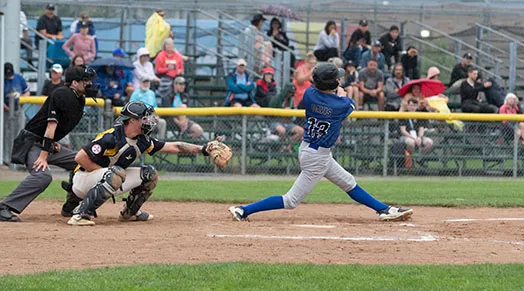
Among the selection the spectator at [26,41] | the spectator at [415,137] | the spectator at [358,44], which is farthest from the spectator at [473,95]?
the spectator at [26,41]

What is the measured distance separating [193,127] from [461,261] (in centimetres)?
1023

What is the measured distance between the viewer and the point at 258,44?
2164cm

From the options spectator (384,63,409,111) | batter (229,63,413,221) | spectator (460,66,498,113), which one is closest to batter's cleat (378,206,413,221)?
batter (229,63,413,221)

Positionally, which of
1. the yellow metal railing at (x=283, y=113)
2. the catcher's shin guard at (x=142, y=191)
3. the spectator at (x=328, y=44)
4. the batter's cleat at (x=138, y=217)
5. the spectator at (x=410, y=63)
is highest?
the spectator at (x=328, y=44)

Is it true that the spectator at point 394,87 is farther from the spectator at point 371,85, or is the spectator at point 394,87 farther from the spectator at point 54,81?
the spectator at point 54,81

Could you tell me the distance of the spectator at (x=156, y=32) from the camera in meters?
20.7

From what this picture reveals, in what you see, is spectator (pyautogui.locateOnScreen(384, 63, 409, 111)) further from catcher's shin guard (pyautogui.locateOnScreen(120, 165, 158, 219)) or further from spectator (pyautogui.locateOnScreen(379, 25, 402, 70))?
catcher's shin guard (pyautogui.locateOnScreen(120, 165, 158, 219))

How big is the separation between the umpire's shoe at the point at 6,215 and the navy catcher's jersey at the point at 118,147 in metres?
1.08

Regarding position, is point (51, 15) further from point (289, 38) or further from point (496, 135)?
point (496, 135)

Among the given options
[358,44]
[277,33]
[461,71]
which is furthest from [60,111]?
[461,71]

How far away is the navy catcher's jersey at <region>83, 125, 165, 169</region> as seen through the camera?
1003 centimetres

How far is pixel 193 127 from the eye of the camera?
17.7m

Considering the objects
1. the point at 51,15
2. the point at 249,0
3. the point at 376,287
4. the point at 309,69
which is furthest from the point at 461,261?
the point at 249,0

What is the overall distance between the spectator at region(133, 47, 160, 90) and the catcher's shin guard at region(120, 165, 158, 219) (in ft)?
28.3
